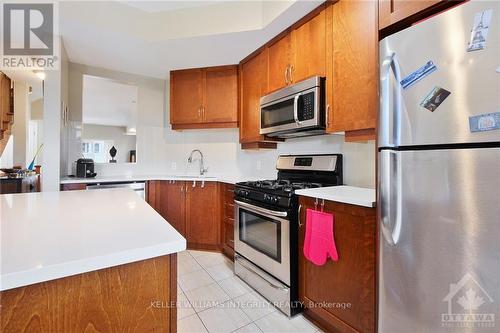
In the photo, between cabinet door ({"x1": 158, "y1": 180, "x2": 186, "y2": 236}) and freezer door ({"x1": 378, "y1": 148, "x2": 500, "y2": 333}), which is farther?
cabinet door ({"x1": 158, "y1": 180, "x2": 186, "y2": 236})

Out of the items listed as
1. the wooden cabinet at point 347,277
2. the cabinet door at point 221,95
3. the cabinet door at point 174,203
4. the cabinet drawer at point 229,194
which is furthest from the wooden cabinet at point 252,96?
the wooden cabinet at point 347,277

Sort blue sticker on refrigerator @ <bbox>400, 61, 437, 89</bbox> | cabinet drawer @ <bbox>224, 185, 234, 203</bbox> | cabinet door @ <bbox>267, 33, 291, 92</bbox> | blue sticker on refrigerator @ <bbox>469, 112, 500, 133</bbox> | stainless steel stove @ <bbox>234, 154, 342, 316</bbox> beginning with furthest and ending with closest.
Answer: cabinet drawer @ <bbox>224, 185, 234, 203</bbox>, cabinet door @ <bbox>267, 33, 291, 92</bbox>, stainless steel stove @ <bbox>234, 154, 342, 316</bbox>, blue sticker on refrigerator @ <bbox>400, 61, 437, 89</bbox>, blue sticker on refrigerator @ <bbox>469, 112, 500, 133</bbox>

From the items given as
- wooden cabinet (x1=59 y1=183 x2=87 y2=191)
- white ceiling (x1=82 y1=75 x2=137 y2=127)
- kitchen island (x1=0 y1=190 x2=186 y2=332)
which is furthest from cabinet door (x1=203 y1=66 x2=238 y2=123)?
kitchen island (x1=0 y1=190 x2=186 y2=332)

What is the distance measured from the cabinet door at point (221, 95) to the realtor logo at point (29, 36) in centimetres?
153

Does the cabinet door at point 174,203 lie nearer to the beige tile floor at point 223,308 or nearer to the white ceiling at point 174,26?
the beige tile floor at point 223,308

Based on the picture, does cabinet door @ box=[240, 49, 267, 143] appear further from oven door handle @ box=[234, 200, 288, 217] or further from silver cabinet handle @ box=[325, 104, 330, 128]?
silver cabinet handle @ box=[325, 104, 330, 128]

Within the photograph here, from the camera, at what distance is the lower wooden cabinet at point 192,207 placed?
2938 mm

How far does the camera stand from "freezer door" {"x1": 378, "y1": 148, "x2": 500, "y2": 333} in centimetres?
82

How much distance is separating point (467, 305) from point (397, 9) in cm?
126

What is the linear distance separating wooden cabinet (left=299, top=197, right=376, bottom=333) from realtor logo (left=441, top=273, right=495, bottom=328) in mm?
386

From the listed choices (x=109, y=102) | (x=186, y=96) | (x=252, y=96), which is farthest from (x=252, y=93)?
(x=109, y=102)

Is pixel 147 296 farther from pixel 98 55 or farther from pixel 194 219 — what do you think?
pixel 98 55

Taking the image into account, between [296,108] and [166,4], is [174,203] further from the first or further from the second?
[166,4]

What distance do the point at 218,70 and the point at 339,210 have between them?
7.59 feet
